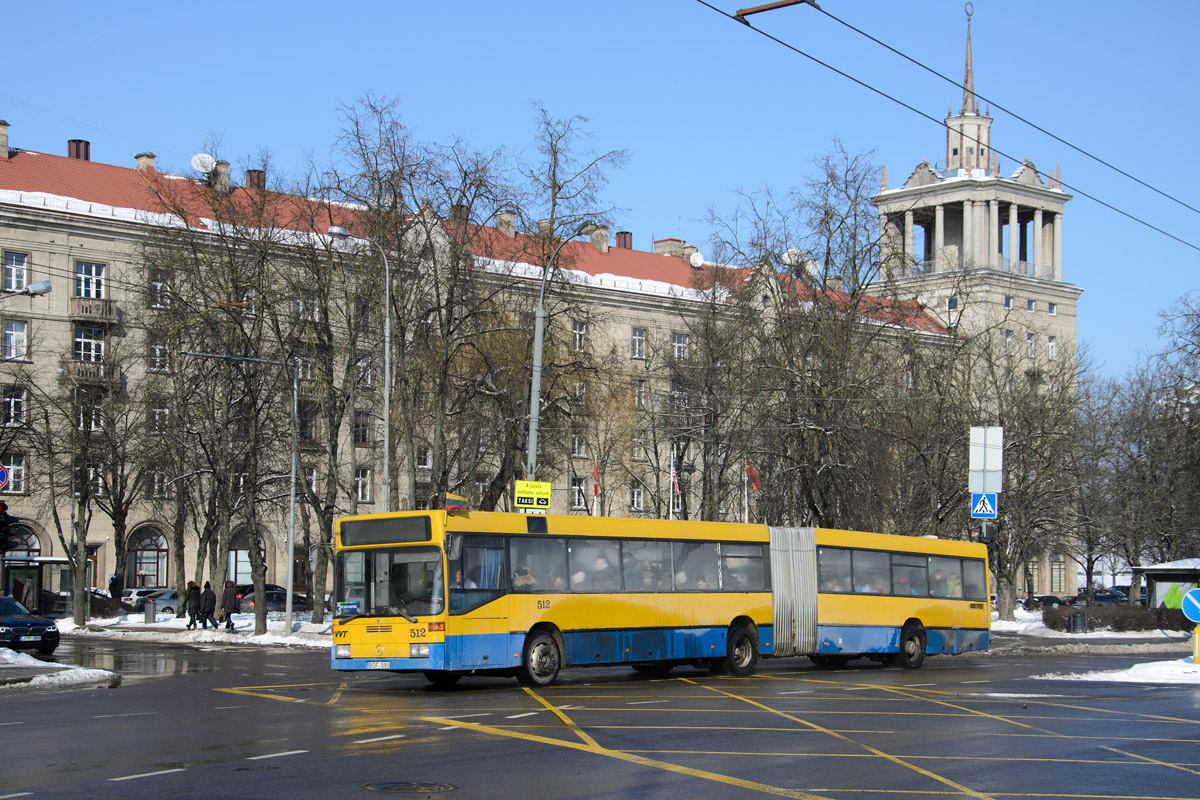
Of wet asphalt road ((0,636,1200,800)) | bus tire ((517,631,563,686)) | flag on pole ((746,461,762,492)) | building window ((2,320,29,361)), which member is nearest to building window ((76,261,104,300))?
building window ((2,320,29,361))

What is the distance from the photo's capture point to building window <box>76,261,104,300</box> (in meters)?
59.6

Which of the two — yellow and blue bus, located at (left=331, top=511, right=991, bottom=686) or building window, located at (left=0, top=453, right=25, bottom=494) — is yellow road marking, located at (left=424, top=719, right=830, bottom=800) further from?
building window, located at (left=0, top=453, right=25, bottom=494)

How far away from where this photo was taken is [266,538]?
217 feet

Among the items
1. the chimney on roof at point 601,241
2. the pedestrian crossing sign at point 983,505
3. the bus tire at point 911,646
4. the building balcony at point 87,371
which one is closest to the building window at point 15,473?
the building balcony at point 87,371

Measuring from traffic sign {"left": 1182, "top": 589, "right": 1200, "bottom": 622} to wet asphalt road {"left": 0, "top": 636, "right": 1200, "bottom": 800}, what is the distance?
226cm

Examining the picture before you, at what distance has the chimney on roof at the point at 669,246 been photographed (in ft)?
299

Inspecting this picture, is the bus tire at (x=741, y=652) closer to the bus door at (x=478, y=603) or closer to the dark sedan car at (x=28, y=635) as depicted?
the bus door at (x=478, y=603)

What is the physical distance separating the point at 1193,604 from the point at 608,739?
14015 mm

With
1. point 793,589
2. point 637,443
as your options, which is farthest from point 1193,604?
point 637,443

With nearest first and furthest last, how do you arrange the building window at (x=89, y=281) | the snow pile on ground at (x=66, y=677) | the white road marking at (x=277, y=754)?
1. the white road marking at (x=277, y=754)
2. the snow pile on ground at (x=66, y=677)
3. the building window at (x=89, y=281)

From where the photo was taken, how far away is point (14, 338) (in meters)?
57.7

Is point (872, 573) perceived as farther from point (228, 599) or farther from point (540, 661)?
point (228, 599)

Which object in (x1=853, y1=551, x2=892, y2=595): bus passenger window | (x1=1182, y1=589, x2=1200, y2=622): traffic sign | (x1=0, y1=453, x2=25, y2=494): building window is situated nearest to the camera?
(x1=1182, y1=589, x2=1200, y2=622): traffic sign

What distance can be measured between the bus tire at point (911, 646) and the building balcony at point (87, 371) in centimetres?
3234
